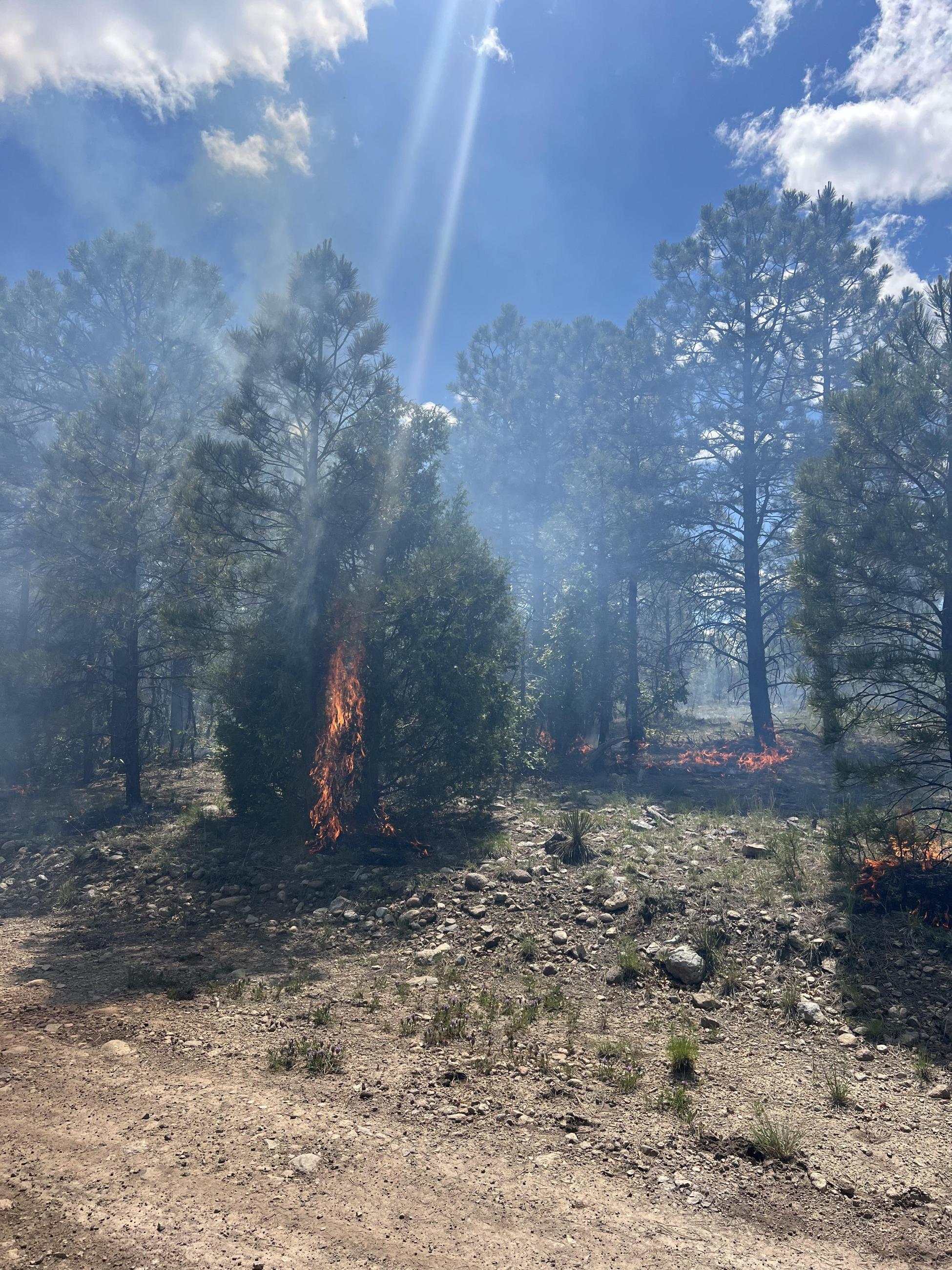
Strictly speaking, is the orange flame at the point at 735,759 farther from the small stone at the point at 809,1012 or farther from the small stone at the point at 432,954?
the small stone at the point at 432,954

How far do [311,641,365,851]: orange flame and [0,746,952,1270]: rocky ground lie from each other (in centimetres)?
78

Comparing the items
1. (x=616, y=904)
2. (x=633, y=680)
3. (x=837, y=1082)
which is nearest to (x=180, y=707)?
(x=633, y=680)

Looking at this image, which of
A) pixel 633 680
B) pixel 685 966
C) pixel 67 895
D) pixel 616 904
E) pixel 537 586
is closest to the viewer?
pixel 685 966

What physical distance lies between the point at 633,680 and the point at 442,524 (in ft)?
34.0

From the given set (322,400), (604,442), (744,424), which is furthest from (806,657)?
(604,442)

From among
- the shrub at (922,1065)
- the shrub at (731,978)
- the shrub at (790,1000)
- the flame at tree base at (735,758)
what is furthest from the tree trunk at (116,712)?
the flame at tree base at (735,758)

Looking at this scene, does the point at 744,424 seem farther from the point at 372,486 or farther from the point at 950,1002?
the point at 950,1002

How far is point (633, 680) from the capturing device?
20.8 m

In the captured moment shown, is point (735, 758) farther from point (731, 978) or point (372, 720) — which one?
point (731, 978)

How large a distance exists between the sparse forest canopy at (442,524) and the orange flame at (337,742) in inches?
1.9

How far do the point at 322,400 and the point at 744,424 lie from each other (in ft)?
42.6

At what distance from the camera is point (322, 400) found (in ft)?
42.3

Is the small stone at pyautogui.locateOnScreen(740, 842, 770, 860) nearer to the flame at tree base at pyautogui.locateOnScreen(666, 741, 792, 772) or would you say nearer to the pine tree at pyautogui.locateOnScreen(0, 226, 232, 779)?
the flame at tree base at pyautogui.locateOnScreen(666, 741, 792, 772)

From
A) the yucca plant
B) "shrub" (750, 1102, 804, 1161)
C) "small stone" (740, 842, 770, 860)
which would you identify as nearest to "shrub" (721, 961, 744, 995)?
"shrub" (750, 1102, 804, 1161)
